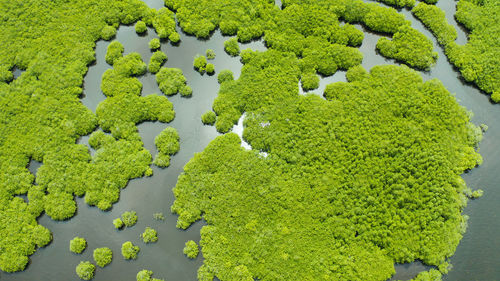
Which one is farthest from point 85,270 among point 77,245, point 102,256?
point 77,245

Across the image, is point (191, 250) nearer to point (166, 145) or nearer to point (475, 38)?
point (166, 145)

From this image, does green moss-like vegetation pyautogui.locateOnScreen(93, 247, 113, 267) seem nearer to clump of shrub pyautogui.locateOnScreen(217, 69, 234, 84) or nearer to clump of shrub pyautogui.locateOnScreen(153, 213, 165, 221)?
clump of shrub pyautogui.locateOnScreen(153, 213, 165, 221)

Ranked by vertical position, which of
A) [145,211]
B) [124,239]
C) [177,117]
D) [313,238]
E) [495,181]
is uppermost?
[495,181]

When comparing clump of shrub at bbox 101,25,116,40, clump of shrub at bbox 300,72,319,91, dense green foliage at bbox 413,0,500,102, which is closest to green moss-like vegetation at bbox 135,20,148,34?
clump of shrub at bbox 101,25,116,40

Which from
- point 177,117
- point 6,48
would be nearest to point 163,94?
point 177,117

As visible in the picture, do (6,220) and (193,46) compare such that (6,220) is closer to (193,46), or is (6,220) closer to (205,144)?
(205,144)

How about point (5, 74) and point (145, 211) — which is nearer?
point (145, 211)

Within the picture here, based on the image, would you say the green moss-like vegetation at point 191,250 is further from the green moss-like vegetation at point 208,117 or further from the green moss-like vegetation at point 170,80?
the green moss-like vegetation at point 170,80
